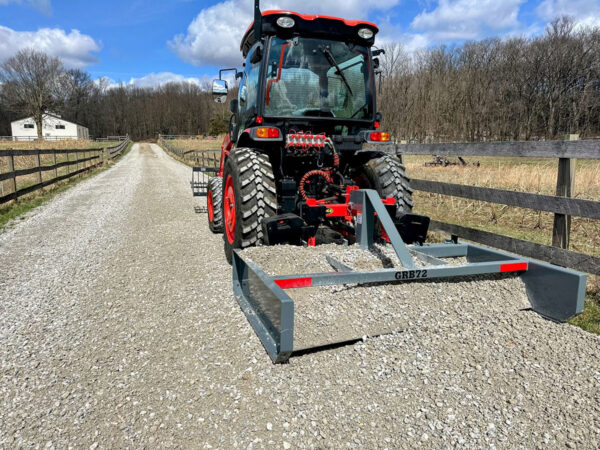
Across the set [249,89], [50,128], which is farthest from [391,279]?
[50,128]

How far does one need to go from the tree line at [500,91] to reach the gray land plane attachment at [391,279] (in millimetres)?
24422

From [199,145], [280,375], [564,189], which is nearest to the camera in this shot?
[280,375]

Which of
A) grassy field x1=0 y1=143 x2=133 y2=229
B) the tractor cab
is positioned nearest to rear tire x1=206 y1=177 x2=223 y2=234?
the tractor cab

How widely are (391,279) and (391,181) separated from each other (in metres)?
1.97

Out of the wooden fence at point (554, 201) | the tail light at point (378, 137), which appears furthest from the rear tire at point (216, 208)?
the wooden fence at point (554, 201)

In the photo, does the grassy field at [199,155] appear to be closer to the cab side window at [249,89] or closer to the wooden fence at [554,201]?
the cab side window at [249,89]

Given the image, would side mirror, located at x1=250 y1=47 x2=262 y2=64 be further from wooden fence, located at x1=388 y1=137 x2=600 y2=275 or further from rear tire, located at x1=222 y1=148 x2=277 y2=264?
wooden fence, located at x1=388 y1=137 x2=600 y2=275

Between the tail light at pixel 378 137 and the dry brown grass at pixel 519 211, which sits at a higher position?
the tail light at pixel 378 137

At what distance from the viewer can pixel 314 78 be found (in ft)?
15.1

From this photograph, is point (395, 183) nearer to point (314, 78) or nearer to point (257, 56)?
point (314, 78)

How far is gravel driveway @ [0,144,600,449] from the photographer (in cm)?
204

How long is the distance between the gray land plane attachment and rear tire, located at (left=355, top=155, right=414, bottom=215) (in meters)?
0.90

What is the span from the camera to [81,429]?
81.5 inches

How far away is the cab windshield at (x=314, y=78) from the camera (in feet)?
14.6
